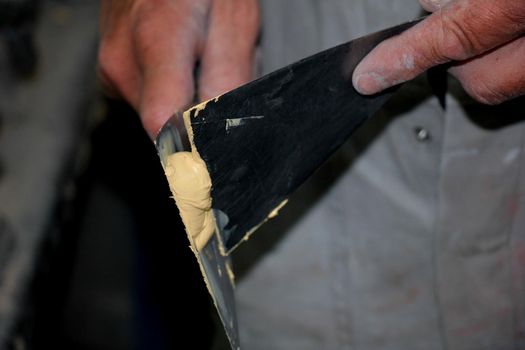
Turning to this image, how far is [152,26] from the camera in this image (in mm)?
793

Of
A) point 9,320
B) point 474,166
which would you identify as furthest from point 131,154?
point 474,166

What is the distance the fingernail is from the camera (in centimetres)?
67

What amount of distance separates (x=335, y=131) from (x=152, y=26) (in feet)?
0.90

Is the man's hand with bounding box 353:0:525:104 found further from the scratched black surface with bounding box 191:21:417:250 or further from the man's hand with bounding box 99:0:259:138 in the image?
the man's hand with bounding box 99:0:259:138

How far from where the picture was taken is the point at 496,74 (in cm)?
65

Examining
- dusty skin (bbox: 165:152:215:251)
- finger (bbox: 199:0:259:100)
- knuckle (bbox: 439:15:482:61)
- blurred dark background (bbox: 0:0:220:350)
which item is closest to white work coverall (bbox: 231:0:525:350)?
finger (bbox: 199:0:259:100)

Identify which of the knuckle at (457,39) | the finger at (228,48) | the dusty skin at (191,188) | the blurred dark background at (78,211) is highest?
the knuckle at (457,39)

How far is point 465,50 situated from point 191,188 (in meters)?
0.30

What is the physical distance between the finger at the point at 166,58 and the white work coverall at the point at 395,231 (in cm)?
18

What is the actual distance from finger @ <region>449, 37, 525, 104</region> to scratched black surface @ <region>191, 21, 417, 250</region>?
87 mm

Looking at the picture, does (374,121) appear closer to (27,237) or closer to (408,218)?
(408,218)

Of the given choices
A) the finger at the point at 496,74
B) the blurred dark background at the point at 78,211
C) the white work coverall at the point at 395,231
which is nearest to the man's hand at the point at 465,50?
the finger at the point at 496,74

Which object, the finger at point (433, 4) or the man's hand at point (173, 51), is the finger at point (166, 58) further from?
the finger at point (433, 4)

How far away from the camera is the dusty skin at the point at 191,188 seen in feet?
2.04
